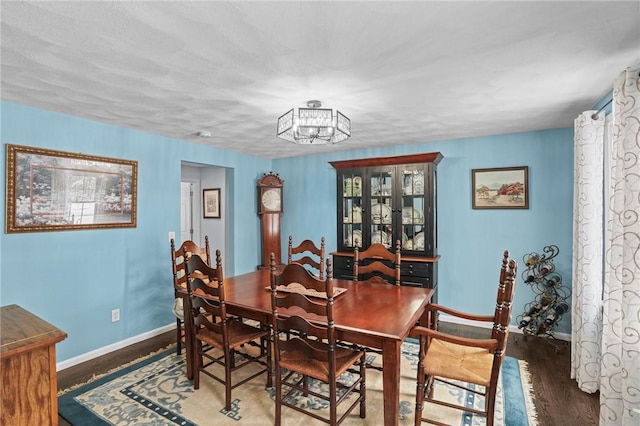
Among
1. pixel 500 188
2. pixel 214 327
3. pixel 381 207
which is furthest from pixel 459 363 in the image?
pixel 500 188

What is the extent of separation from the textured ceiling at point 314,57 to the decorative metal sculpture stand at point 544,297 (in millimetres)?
1504

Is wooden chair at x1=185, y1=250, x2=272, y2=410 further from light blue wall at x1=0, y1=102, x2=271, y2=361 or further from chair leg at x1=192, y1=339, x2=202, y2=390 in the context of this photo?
light blue wall at x1=0, y1=102, x2=271, y2=361

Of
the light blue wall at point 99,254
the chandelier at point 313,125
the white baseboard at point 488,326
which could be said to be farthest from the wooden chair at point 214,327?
the white baseboard at point 488,326

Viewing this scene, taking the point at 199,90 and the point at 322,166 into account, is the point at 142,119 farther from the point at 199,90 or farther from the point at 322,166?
the point at 322,166

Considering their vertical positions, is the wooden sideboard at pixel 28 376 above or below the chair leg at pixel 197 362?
above

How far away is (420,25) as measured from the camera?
62.4 inches

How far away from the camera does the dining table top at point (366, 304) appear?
1954 millimetres

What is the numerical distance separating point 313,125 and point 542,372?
2.85 meters

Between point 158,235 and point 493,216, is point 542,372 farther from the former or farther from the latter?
point 158,235

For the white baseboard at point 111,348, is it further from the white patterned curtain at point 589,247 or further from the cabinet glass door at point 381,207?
the white patterned curtain at point 589,247

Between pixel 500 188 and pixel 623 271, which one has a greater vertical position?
pixel 500 188

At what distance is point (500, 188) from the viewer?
12.9ft

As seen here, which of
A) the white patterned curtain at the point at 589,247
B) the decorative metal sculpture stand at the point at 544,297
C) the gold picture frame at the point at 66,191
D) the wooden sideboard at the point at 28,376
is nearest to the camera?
the wooden sideboard at the point at 28,376

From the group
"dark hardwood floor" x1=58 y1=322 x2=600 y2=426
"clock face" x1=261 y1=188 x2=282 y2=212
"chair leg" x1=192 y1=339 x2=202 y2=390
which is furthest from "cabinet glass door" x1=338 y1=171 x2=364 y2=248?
"chair leg" x1=192 y1=339 x2=202 y2=390
